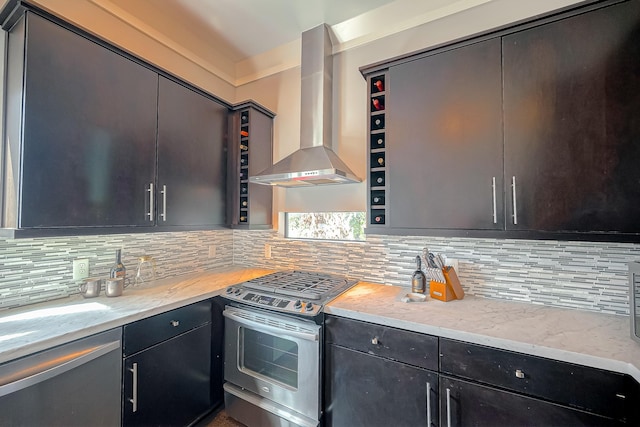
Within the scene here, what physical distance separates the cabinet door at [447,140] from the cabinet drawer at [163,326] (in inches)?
53.4

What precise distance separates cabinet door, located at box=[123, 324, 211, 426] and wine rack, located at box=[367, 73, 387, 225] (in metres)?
1.37

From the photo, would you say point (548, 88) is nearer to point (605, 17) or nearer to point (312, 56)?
point (605, 17)

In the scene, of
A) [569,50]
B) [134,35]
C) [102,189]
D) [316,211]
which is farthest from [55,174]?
[569,50]

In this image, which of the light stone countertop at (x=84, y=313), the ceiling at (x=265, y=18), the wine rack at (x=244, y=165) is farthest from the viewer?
the wine rack at (x=244, y=165)

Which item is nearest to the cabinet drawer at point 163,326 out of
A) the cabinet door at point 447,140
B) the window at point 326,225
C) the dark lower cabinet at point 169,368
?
the dark lower cabinet at point 169,368

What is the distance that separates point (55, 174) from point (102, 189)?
0.21 m

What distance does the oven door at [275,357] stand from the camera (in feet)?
4.97

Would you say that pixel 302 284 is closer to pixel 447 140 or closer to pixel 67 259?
pixel 447 140

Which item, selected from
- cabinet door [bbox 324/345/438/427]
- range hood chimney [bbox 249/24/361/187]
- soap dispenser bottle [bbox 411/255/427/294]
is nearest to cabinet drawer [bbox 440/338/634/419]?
cabinet door [bbox 324/345/438/427]

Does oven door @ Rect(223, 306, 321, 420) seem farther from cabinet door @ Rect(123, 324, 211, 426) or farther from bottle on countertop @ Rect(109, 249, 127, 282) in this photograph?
bottle on countertop @ Rect(109, 249, 127, 282)

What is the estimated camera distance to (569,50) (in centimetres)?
124

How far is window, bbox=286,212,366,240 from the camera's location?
85.7 inches

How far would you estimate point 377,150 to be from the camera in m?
1.74

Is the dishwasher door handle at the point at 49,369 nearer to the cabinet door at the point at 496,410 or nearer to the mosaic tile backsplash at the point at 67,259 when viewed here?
the mosaic tile backsplash at the point at 67,259
